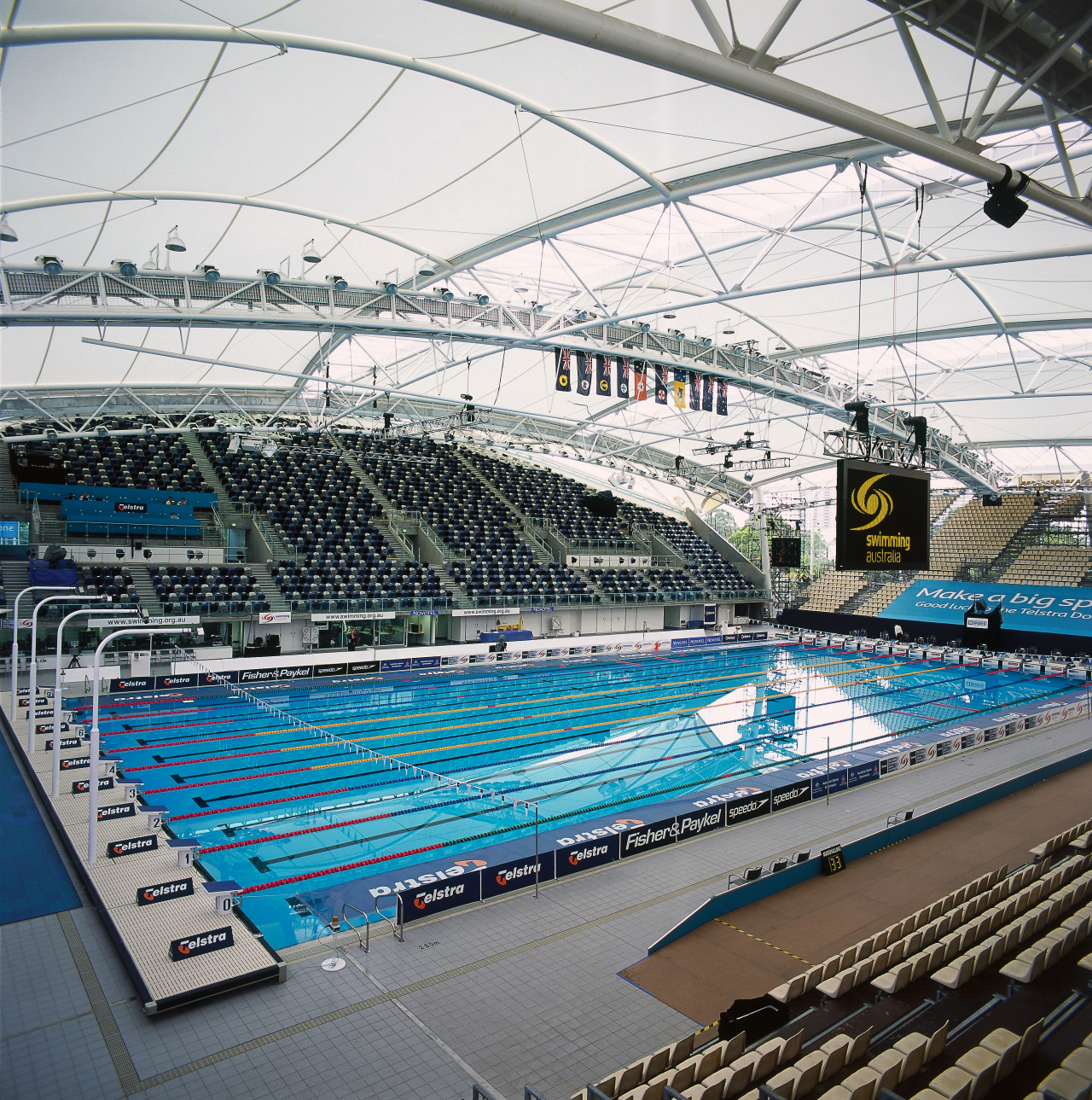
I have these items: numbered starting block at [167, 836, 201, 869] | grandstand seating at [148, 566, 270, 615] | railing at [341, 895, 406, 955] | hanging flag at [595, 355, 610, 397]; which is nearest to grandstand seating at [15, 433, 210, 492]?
grandstand seating at [148, 566, 270, 615]

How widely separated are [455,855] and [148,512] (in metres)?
22.0

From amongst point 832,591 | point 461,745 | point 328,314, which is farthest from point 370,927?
point 832,591

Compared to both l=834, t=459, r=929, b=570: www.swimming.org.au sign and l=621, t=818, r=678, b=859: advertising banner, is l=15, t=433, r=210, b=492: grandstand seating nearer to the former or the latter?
l=621, t=818, r=678, b=859: advertising banner

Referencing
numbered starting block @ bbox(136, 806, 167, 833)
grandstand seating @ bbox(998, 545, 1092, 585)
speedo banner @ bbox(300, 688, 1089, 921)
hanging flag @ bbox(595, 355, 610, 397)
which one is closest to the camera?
speedo banner @ bbox(300, 688, 1089, 921)

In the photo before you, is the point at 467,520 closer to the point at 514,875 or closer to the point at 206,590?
the point at 206,590

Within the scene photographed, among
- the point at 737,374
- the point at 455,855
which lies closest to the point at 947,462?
the point at 737,374

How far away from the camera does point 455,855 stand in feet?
37.9

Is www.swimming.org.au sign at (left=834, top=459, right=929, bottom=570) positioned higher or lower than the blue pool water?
higher

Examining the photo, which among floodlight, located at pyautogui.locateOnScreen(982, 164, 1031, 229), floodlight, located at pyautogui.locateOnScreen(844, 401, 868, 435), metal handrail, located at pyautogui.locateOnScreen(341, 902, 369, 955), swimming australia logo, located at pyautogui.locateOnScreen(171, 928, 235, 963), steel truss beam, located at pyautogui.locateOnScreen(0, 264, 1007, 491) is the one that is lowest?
metal handrail, located at pyautogui.locateOnScreen(341, 902, 369, 955)

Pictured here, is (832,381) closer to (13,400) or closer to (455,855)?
(455,855)

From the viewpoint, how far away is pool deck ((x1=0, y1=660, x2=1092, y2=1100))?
20.1ft

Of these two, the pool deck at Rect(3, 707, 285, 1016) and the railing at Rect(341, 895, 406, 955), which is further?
the railing at Rect(341, 895, 406, 955)

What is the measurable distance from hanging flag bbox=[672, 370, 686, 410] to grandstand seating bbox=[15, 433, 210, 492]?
65.2ft

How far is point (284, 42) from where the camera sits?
842cm
